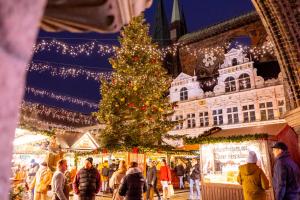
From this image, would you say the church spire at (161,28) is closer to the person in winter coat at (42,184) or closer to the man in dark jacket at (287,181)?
the person in winter coat at (42,184)

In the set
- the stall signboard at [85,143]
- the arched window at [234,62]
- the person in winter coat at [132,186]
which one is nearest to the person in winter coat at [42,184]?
the person in winter coat at [132,186]

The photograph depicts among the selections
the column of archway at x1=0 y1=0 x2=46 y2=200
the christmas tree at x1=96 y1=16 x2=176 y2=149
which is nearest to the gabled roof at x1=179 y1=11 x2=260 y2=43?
the christmas tree at x1=96 y1=16 x2=176 y2=149

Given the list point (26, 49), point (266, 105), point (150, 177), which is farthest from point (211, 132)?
point (266, 105)

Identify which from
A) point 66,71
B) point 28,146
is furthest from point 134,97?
point 28,146

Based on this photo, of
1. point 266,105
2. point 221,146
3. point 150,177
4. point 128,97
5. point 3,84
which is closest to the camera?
point 3,84

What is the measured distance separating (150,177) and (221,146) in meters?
4.00

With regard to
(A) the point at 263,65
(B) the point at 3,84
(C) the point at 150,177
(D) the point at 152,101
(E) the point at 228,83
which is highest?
(A) the point at 263,65

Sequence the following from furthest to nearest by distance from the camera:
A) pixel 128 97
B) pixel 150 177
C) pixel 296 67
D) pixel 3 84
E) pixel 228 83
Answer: pixel 228 83 → pixel 128 97 → pixel 150 177 → pixel 296 67 → pixel 3 84

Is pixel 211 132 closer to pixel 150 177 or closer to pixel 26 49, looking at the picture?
pixel 150 177

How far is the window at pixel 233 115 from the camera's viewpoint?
24997 mm

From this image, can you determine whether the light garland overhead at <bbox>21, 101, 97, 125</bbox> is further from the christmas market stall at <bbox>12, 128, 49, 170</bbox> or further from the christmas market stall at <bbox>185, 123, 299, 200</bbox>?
the christmas market stall at <bbox>185, 123, 299, 200</bbox>

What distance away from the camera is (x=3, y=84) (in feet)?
1.99

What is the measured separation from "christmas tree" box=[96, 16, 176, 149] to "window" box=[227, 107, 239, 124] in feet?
32.7

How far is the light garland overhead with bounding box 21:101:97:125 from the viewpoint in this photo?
2246 cm
